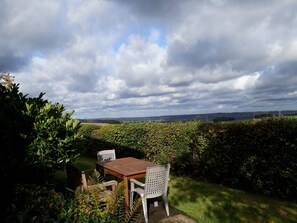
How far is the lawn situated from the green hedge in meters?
0.48

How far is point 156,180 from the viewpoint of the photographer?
5.11m

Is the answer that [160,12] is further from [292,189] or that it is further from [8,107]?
[292,189]

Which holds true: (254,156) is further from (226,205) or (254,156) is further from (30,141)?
(30,141)

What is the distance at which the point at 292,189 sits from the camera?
629cm

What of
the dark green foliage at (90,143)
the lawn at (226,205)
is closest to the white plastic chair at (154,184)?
the lawn at (226,205)

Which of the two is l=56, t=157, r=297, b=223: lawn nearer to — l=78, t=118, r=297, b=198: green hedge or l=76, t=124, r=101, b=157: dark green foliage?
l=78, t=118, r=297, b=198: green hedge

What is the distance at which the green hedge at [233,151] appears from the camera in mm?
6398

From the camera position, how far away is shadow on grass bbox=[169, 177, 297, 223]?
5285 millimetres

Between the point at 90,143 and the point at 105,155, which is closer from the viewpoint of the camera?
the point at 105,155

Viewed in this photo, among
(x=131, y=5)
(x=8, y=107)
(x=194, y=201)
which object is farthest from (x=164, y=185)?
(x=131, y=5)

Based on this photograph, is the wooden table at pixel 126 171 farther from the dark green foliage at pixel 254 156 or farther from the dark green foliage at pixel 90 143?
the dark green foliage at pixel 90 143

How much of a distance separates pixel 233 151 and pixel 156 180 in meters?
3.59

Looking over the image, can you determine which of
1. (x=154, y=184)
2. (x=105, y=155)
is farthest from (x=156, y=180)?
(x=105, y=155)

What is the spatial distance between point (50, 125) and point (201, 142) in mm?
5607
